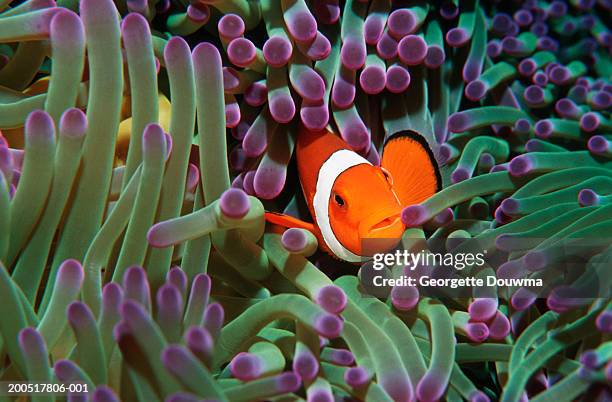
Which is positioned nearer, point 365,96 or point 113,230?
point 113,230

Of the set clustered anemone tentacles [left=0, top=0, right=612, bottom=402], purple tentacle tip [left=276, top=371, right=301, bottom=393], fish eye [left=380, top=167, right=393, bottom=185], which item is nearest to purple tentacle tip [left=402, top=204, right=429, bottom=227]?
clustered anemone tentacles [left=0, top=0, right=612, bottom=402]

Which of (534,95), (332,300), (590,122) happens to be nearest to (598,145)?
(590,122)

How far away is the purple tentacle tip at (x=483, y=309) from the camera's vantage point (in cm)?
115

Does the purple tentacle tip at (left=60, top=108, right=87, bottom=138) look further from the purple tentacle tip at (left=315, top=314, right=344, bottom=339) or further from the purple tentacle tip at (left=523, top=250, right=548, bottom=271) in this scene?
the purple tentacle tip at (left=523, top=250, right=548, bottom=271)

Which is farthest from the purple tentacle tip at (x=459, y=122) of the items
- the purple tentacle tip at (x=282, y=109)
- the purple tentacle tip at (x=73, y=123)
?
the purple tentacle tip at (x=73, y=123)

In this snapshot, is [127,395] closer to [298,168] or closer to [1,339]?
[1,339]

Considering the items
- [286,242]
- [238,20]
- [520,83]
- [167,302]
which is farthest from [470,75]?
[167,302]

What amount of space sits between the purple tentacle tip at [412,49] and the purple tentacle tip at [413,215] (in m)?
0.41

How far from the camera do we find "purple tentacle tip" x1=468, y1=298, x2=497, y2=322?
115cm

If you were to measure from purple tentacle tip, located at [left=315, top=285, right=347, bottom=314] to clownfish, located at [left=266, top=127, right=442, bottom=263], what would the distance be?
8.1 inches

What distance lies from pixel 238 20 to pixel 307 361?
783 mm

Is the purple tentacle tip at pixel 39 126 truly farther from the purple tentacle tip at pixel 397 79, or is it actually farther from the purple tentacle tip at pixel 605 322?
the purple tentacle tip at pixel 605 322

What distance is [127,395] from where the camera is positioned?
1023 mm

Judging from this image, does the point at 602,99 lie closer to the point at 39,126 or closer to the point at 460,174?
the point at 460,174
